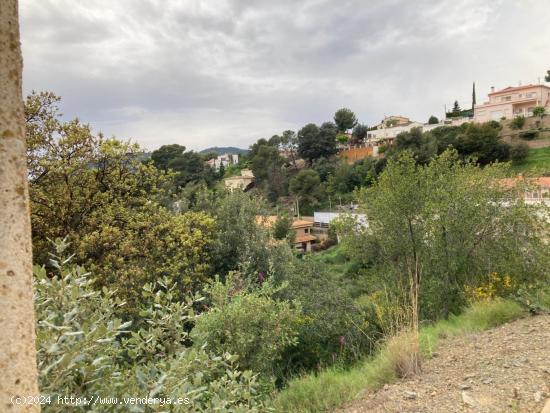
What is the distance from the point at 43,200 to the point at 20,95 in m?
5.56

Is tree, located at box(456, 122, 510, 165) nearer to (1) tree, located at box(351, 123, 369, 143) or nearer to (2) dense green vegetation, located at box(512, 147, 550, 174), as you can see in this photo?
(2) dense green vegetation, located at box(512, 147, 550, 174)

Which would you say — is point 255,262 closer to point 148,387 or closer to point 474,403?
point 474,403

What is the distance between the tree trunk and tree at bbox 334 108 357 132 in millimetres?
60027

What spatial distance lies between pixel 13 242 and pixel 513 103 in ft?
199

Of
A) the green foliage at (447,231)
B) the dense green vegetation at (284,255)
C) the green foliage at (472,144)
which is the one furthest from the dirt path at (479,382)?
the green foliage at (472,144)

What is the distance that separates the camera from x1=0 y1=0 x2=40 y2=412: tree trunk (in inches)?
37.8

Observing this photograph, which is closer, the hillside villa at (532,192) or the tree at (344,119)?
the hillside villa at (532,192)

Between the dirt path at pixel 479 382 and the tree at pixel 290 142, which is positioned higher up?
the tree at pixel 290 142

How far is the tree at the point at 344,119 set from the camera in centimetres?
5847

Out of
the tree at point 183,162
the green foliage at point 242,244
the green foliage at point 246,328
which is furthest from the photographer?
the tree at point 183,162

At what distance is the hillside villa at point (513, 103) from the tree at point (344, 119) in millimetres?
17516

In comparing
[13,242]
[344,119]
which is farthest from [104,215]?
[344,119]

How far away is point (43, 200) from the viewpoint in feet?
19.0

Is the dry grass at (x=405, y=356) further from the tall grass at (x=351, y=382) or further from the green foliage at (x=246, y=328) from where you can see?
the green foliage at (x=246, y=328)
